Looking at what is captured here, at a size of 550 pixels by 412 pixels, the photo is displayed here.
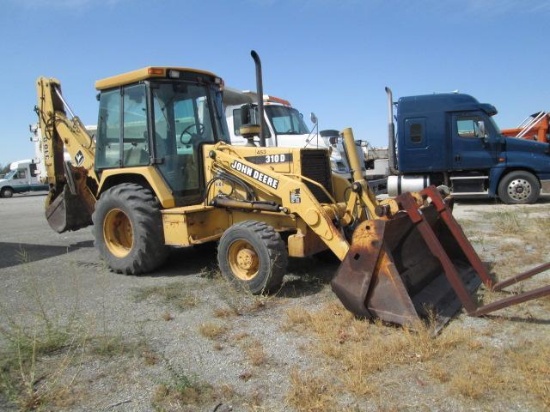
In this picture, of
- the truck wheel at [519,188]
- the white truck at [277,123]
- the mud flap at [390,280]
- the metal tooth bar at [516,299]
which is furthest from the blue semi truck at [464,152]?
the metal tooth bar at [516,299]

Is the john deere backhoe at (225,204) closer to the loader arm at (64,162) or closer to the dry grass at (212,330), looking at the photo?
the loader arm at (64,162)

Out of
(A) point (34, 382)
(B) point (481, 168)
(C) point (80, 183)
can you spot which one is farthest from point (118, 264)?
(B) point (481, 168)

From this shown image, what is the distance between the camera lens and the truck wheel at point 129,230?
20.5ft

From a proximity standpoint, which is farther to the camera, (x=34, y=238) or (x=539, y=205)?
(x=539, y=205)

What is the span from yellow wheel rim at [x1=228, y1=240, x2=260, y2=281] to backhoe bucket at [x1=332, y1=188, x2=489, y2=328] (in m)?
1.30

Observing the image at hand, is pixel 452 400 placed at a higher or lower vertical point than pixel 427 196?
lower

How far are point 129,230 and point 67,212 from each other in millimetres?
1405

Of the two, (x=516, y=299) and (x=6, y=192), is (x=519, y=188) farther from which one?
(x=6, y=192)

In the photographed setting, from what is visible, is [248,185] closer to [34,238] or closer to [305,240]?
[305,240]

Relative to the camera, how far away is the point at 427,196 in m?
5.17

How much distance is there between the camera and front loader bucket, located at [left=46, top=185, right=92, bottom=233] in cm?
767

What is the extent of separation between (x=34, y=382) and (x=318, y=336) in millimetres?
2176

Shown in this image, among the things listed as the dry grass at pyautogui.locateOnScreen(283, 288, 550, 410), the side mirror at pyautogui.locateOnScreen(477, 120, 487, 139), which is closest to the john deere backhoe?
the dry grass at pyautogui.locateOnScreen(283, 288, 550, 410)

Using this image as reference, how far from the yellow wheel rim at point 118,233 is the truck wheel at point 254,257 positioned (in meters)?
1.86
